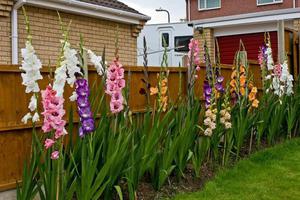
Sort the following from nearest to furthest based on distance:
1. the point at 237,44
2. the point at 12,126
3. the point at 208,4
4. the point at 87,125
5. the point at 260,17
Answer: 1. the point at 87,125
2. the point at 12,126
3. the point at 260,17
4. the point at 237,44
5. the point at 208,4

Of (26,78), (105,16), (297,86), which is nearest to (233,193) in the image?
(26,78)

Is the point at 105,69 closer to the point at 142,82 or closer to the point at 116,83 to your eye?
the point at 116,83

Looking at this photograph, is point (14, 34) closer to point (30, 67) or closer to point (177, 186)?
point (177, 186)

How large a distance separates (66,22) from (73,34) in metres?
0.32

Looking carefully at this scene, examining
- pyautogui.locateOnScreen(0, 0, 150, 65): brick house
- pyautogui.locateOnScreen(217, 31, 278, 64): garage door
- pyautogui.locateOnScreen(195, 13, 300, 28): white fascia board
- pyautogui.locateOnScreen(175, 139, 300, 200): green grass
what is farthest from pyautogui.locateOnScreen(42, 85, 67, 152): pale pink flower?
pyautogui.locateOnScreen(195, 13, 300, 28): white fascia board

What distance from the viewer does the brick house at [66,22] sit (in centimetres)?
766

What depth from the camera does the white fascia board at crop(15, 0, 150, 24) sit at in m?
8.32

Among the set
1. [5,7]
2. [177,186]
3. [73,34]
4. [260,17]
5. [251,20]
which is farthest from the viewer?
[251,20]

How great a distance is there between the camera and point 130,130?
4285 millimetres

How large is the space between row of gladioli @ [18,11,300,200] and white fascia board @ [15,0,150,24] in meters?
3.61

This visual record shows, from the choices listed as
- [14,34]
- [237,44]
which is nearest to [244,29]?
[237,44]

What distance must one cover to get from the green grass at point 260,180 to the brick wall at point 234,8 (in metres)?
18.1

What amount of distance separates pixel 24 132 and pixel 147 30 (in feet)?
66.1

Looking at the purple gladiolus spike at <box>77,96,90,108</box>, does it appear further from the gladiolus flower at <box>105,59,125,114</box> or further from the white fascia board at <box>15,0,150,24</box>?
the white fascia board at <box>15,0,150,24</box>
